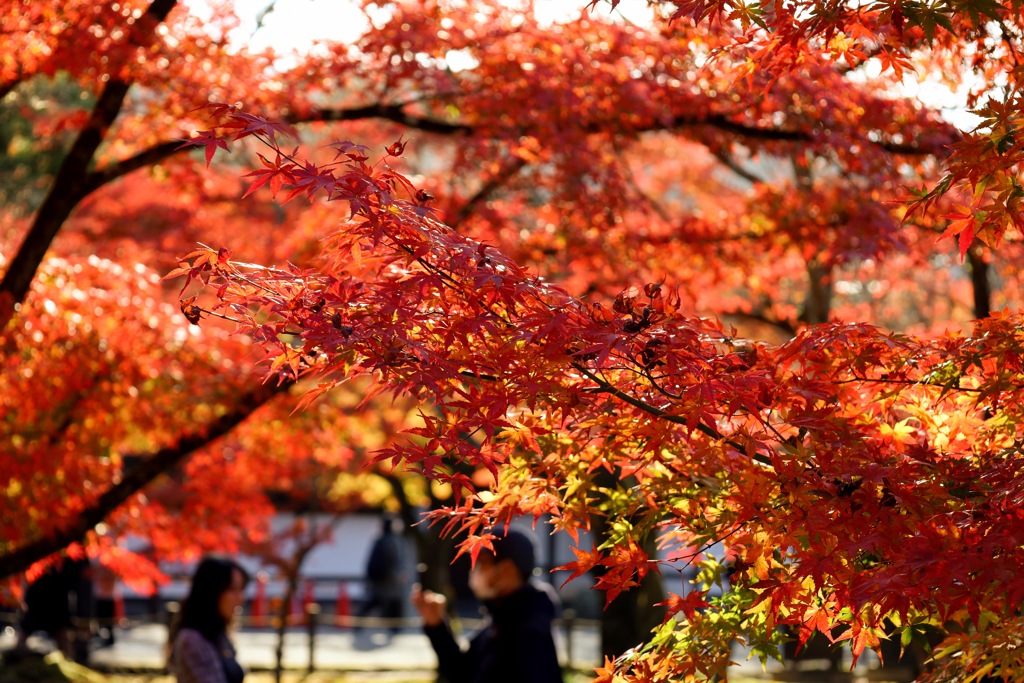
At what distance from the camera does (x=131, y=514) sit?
8.83 metres

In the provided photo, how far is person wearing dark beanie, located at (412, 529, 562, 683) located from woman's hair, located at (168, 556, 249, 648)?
3.78 ft

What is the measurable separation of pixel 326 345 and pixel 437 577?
14.2 m

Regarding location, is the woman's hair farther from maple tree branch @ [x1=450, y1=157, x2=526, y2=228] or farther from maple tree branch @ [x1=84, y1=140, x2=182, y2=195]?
maple tree branch @ [x1=450, y1=157, x2=526, y2=228]

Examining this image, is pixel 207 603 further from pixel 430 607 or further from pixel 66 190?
pixel 66 190

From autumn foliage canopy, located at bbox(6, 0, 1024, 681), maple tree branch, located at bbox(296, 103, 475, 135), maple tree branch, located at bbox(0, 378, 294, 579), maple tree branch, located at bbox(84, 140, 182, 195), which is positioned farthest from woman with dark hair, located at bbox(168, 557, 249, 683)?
maple tree branch, located at bbox(296, 103, 475, 135)

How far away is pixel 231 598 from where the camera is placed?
4.89 metres

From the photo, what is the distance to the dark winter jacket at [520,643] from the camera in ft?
14.5

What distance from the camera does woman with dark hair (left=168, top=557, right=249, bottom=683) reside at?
4.71m

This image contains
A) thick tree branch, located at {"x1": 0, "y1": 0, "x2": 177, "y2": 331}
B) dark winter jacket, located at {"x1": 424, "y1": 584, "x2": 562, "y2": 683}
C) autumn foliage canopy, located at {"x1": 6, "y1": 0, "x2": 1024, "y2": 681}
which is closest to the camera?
autumn foliage canopy, located at {"x1": 6, "y1": 0, "x2": 1024, "y2": 681}

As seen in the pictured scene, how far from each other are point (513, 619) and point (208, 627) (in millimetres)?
1413

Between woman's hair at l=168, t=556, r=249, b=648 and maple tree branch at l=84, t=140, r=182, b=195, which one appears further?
maple tree branch at l=84, t=140, r=182, b=195

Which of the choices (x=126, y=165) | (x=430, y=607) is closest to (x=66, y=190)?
(x=126, y=165)

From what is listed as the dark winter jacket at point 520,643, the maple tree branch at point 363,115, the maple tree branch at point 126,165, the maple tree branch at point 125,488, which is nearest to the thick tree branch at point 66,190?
the maple tree branch at point 126,165

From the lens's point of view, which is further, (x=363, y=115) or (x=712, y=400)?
(x=363, y=115)
